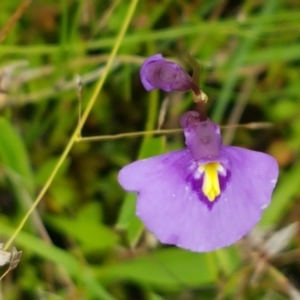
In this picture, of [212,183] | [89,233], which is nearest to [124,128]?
[89,233]

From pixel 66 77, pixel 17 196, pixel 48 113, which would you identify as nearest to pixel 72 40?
pixel 66 77

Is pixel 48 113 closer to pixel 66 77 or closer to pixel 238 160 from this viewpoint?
pixel 66 77

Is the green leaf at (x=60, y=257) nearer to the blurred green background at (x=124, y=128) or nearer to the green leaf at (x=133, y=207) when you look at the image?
the blurred green background at (x=124, y=128)

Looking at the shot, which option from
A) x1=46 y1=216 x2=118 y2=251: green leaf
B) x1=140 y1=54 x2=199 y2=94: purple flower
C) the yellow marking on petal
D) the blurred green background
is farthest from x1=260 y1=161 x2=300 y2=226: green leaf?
x1=140 y1=54 x2=199 y2=94: purple flower

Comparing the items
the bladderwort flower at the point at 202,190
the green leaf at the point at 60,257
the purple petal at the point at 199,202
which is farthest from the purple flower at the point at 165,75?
the green leaf at the point at 60,257

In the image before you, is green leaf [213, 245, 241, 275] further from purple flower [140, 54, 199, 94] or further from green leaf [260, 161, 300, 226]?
purple flower [140, 54, 199, 94]
